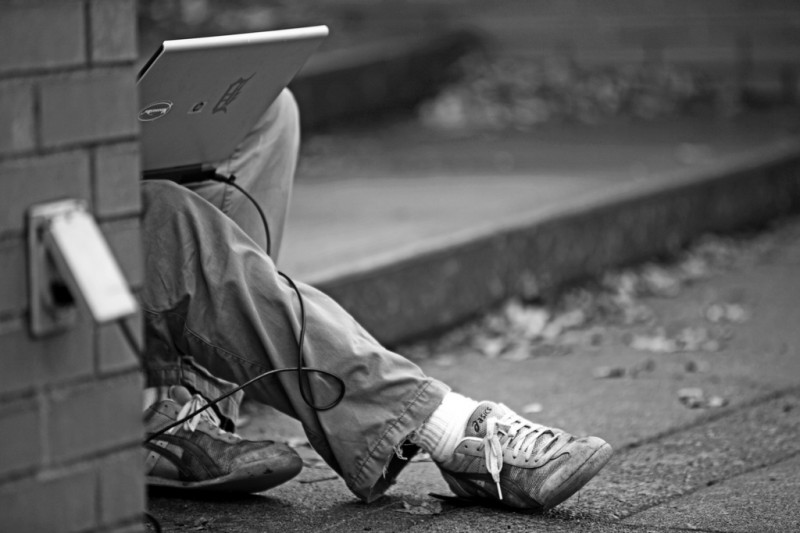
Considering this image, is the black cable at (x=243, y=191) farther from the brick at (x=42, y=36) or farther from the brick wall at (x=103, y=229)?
the brick at (x=42, y=36)

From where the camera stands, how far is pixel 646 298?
5012 millimetres

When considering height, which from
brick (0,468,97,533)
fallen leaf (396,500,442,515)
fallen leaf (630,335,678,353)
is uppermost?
brick (0,468,97,533)

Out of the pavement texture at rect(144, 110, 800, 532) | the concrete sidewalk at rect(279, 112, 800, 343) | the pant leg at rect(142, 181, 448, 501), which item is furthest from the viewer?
the concrete sidewalk at rect(279, 112, 800, 343)

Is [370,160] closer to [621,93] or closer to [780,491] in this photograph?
[621,93]

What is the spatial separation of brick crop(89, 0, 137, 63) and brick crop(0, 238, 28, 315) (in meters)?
0.27

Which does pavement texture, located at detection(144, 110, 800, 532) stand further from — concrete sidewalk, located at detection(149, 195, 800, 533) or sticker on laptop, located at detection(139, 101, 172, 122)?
sticker on laptop, located at detection(139, 101, 172, 122)

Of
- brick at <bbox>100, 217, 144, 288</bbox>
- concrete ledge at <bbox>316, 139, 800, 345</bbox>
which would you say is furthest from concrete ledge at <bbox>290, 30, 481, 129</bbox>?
brick at <bbox>100, 217, 144, 288</bbox>

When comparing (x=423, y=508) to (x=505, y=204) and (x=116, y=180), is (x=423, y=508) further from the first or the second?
(x=505, y=204)

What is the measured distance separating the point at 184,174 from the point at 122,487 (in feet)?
3.59

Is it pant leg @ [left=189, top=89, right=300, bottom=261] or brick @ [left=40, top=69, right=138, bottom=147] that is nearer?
brick @ [left=40, top=69, right=138, bottom=147]

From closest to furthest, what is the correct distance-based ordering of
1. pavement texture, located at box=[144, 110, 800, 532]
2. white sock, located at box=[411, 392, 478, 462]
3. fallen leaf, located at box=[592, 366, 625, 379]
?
white sock, located at box=[411, 392, 478, 462], pavement texture, located at box=[144, 110, 800, 532], fallen leaf, located at box=[592, 366, 625, 379]

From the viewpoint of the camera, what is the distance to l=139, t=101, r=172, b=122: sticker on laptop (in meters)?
2.28

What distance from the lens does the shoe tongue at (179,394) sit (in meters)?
2.62

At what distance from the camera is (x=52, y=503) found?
1562 mm
